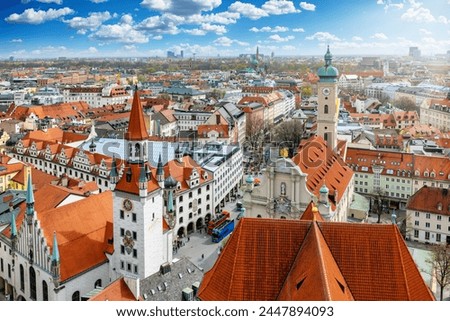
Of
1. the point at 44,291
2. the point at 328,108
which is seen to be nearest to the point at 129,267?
the point at 44,291

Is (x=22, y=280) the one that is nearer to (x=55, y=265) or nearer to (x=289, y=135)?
(x=55, y=265)

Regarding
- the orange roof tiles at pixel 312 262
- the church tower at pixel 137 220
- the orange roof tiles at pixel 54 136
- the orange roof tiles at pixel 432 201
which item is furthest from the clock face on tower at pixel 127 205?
the orange roof tiles at pixel 54 136

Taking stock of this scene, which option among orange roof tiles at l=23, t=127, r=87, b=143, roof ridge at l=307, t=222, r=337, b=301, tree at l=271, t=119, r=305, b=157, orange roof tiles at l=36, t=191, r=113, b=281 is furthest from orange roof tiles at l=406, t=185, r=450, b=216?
orange roof tiles at l=23, t=127, r=87, b=143

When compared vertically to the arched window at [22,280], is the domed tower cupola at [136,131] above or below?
above

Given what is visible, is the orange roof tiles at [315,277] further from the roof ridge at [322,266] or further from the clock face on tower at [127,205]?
the clock face on tower at [127,205]
